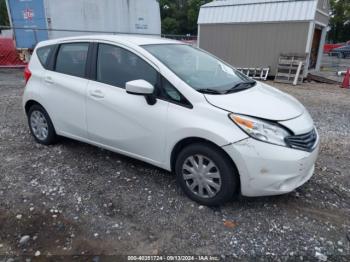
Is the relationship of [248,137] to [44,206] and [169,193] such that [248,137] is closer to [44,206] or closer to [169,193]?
[169,193]

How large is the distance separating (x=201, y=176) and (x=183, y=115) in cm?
65

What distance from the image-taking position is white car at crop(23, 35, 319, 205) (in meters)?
2.67

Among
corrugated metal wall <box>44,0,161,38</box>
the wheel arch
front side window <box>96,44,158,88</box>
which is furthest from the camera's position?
corrugated metal wall <box>44,0,161,38</box>

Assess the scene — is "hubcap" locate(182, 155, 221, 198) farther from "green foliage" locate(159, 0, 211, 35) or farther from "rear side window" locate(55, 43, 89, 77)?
"green foliage" locate(159, 0, 211, 35)

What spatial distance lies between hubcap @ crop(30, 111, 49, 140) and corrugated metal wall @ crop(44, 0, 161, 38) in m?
8.35

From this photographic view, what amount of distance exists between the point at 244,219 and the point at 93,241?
145cm

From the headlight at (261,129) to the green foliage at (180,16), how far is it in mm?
48274

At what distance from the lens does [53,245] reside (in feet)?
8.27

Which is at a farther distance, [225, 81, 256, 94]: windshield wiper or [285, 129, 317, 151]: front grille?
[225, 81, 256, 94]: windshield wiper

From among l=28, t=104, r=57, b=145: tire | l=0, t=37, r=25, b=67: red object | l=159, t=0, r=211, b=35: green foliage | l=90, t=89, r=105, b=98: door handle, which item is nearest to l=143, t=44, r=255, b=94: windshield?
l=90, t=89, r=105, b=98: door handle

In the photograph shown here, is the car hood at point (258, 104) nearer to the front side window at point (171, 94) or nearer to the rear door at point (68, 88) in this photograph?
the front side window at point (171, 94)

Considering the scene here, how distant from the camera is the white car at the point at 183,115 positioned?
8.75ft

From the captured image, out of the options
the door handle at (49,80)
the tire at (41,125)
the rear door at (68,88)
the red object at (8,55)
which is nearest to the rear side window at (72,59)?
the rear door at (68,88)

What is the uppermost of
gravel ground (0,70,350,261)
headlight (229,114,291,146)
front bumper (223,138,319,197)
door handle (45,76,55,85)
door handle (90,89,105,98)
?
door handle (45,76,55,85)
